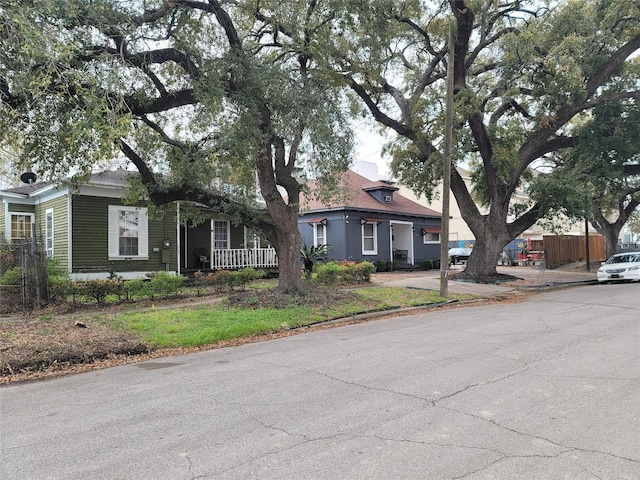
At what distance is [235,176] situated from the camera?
14117 millimetres

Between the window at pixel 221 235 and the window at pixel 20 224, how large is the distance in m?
7.72

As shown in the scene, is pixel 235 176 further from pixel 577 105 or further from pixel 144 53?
pixel 577 105

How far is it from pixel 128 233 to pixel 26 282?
6.71m

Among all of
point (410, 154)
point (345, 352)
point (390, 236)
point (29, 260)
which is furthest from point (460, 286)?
point (29, 260)

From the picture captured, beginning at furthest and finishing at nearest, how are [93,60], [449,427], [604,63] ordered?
[604,63]
[93,60]
[449,427]

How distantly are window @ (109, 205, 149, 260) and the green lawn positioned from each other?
7.13 m

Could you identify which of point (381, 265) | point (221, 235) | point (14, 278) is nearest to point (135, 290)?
point (14, 278)

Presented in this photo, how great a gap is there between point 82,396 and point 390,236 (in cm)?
2257

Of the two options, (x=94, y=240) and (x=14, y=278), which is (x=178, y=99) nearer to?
(x=14, y=278)

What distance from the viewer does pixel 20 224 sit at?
19.5m

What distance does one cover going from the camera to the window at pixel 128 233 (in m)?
17.4

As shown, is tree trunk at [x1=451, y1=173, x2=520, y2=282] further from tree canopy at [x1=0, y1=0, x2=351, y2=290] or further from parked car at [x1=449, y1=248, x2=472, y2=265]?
parked car at [x1=449, y1=248, x2=472, y2=265]

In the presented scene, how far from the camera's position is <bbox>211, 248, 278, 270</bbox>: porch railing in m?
20.5

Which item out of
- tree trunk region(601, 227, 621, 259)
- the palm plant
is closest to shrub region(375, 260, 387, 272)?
the palm plant
